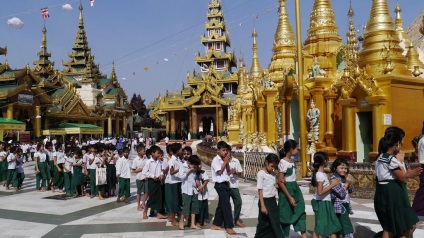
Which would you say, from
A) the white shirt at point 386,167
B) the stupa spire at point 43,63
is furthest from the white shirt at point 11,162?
the stupa spire at point 43,63

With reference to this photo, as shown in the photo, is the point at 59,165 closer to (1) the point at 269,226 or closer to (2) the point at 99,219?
(2) the point at 99,219

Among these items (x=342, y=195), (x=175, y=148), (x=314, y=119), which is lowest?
(x=342, y=195)

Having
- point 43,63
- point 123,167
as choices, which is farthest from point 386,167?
point 43,63

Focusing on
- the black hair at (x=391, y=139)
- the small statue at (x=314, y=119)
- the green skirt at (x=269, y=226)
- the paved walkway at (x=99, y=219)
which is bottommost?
the paved walkway at (x=99, y=219)

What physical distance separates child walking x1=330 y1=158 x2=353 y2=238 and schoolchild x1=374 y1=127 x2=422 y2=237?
0.59 metres

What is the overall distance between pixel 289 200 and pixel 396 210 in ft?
4.99

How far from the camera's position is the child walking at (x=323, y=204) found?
5652 mm

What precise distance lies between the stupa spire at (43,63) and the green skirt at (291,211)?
168 ft

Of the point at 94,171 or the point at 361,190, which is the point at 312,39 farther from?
the point at 94,171

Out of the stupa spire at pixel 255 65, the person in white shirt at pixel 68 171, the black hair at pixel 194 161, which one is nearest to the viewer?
the black hair at pixel 194 161

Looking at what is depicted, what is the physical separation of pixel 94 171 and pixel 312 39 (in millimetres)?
10675

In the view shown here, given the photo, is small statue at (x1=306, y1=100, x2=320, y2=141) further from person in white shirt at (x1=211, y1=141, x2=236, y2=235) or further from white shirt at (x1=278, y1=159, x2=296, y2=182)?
white shirt at (x1=278, y1=159, x2=296, y2=182)

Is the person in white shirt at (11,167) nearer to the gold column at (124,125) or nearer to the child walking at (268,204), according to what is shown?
the child walking at (268,204)

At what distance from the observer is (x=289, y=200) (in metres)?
6.12
